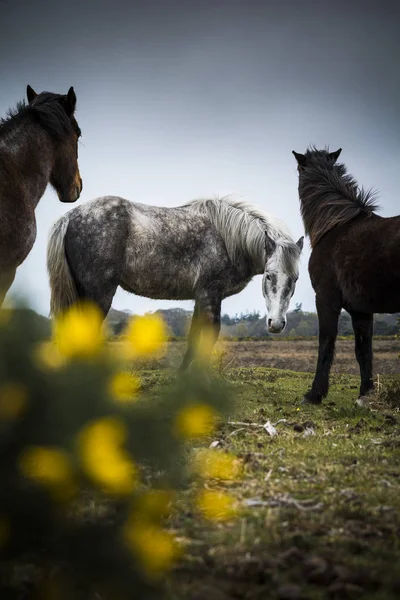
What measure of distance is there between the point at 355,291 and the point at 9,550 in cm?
514

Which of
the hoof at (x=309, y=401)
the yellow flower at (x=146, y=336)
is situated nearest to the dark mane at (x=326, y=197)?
the hoof at (x=309, y=401)

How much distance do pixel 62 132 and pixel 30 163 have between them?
20.0 inches

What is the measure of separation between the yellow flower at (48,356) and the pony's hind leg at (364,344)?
5841 mm

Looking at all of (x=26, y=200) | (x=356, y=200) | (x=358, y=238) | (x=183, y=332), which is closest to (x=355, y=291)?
(x=358, y=238)

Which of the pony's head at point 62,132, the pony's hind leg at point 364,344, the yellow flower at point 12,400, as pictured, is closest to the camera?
the yellow flower at point 12,400

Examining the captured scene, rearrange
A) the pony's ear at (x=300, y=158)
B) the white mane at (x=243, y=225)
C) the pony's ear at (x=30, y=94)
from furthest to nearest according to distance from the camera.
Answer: the pony's ear at (x=300, y=158)
the white mane at (x=243, y=225)
the pony's ear at (x=30, y=94)

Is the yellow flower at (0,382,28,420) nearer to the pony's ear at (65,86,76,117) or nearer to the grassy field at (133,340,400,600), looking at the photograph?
the grassy field at (133,340,400,600)

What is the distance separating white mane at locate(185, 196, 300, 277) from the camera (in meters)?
6.84

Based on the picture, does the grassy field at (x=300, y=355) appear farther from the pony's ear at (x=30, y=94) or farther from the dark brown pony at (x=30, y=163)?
the pony's ear at (x=30, y=94)

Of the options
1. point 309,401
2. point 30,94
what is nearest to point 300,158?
point 309,401

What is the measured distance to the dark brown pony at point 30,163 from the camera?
4.67 meters

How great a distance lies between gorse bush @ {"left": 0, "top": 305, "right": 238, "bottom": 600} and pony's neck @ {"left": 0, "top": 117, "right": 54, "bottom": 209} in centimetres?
386

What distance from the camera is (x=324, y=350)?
645 cm

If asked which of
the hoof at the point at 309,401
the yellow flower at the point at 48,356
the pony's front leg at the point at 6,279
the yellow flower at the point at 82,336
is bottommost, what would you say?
the hoof at the point at 309,401
